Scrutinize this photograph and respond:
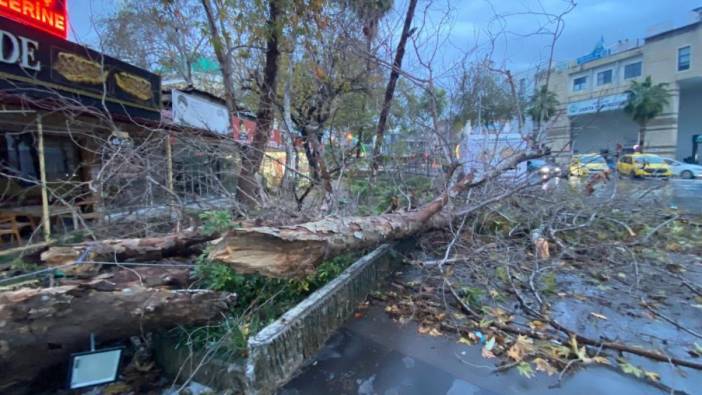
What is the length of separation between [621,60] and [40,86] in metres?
38.6

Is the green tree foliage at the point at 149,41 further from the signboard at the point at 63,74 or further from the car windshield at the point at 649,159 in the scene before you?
the car windshield at the point at 649,159

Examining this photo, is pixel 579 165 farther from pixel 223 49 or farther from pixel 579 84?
pixel 579 84

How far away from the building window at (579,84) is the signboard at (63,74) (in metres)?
36.7

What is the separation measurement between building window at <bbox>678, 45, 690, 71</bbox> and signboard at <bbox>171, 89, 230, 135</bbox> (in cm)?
3384

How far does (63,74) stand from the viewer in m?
5.39

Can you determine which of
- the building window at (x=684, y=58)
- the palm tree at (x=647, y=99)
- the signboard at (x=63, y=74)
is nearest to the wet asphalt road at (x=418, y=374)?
the signboard at (x=63, y=74)

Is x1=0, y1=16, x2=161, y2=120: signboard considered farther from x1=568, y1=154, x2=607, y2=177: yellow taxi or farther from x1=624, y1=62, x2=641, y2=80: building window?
x1=624, y1=62, x2=641, y2=80: building window

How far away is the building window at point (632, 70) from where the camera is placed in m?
28.6

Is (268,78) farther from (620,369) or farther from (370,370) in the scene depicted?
(620,369)

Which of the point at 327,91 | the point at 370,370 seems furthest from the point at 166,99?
the point at 370,370

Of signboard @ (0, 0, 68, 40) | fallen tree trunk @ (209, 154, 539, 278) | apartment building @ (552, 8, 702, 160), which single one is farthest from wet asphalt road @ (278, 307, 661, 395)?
apartment building @ (552, 8, 702, 160)

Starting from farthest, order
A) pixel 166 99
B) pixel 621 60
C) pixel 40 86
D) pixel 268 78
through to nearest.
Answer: pixel 621 60, pixel 166 99, pixel 268 78, pixel 40 86

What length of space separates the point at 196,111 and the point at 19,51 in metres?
4.13

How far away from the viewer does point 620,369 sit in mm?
2307
